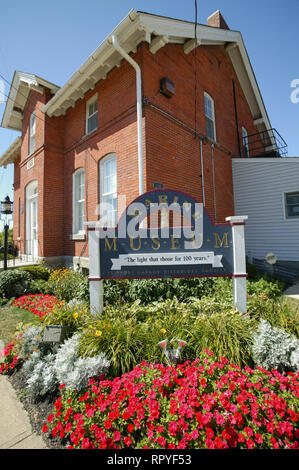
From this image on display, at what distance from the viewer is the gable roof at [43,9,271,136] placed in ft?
19.5

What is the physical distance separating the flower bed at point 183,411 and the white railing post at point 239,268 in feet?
4.13

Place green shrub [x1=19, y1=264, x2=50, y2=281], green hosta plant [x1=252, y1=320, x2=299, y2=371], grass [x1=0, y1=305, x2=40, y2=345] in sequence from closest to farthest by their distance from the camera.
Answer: green hosta plant [x1=252, y1=320, x2=299, y2=371] < grass [x1=0, y1=305, x2=40, y2=345] < green shrub [x1=19, y1=264, x2=50, y2=281]

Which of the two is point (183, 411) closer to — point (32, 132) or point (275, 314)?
point (275, 314)

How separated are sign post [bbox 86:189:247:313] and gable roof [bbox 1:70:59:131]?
884 cm

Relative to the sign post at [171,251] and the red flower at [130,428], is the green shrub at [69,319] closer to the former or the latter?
the sign post at [171,251]

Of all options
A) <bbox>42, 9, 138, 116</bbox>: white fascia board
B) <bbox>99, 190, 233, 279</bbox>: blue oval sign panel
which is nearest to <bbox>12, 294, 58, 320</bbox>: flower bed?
<bbox>99, 190, 233, 279</bbox>: blue oval sign panel

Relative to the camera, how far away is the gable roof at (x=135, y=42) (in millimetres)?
5957

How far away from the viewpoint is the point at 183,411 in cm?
187

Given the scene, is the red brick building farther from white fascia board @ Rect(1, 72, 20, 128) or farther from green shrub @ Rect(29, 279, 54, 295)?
green shrub @ Rect(29, 279, 54, 295)

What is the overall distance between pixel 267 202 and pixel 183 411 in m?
9.70

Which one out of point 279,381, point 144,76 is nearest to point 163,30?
point 144,76

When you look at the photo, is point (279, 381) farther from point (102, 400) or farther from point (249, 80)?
point (249, 80)

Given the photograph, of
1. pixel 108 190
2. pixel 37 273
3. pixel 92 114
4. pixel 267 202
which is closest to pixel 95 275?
pixel 108 190

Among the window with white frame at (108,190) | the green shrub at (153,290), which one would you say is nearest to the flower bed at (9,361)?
Answer: the green shrub at (153,290)
